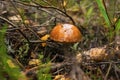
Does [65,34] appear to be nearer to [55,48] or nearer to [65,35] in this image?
[65,35]

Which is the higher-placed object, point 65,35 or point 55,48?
point 65,35

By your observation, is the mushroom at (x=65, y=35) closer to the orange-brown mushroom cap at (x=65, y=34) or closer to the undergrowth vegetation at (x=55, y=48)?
the orange-brown mushroom cap at (x=65, y=34)

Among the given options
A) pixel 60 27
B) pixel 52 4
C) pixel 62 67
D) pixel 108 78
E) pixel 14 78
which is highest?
pixel 52 4

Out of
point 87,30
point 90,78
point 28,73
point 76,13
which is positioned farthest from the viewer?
point 76,13

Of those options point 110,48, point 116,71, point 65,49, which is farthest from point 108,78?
point 65,49

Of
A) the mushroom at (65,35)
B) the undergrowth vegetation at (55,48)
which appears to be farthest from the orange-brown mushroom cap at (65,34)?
the undergrowth vegetation at (55,48)

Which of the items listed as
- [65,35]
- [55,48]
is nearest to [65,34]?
[65,35]

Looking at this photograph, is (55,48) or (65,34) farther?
(55,48)

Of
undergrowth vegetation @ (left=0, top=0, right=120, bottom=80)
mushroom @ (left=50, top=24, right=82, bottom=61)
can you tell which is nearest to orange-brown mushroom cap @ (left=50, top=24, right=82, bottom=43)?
mushroom @ (left=50, top=24, right=82, bottom=61)

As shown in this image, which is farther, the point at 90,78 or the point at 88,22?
the point at 88,22

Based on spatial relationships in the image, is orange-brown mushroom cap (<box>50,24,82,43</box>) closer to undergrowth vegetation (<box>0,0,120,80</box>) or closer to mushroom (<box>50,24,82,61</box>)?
mushroom (<box>50,24,82,61</box>)

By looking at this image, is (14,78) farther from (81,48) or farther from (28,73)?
(81,48)
